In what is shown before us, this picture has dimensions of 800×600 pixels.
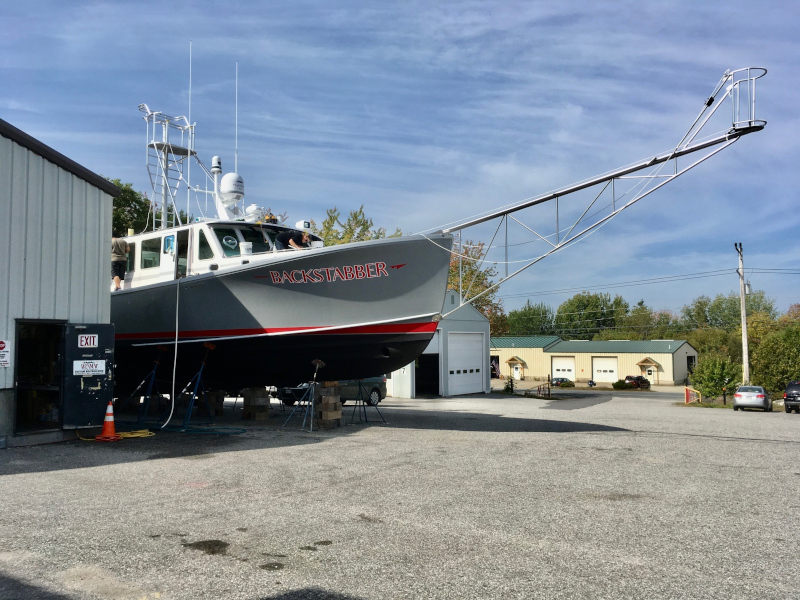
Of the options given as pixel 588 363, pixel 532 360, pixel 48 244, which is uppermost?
pixel 48 244

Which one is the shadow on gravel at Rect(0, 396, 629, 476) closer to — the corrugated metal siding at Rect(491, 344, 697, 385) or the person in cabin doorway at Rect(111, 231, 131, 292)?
the person in cabin doorway at Rect(111, 231, 131, 292)

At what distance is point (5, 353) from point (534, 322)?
86.4 meters

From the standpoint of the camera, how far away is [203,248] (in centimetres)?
1313

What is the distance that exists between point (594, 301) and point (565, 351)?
126ft

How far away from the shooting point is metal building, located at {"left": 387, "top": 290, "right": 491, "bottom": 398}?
2640 cm

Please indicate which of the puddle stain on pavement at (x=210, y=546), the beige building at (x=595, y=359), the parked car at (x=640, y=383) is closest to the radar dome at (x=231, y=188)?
the puddle stain on pavement at (x=210, y=546)

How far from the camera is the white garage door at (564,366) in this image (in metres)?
56.5

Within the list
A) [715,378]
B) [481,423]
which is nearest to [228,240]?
[481,423]

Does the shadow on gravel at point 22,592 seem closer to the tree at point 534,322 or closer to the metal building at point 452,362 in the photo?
the metal building at point 452,362

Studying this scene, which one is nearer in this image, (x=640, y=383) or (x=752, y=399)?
(x=752, y=399)

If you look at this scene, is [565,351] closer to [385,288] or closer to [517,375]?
[517,375]

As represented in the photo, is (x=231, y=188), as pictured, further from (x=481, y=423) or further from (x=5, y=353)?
(x=481, y=423)

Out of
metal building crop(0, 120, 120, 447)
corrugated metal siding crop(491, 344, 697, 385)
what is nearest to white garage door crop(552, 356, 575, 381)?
corrugated metal siding crop(491, 344, 697, 385)

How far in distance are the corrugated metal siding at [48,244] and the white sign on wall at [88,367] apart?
76 cm
